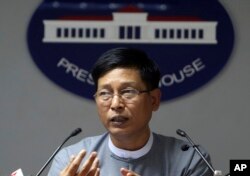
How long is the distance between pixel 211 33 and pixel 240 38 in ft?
0.50

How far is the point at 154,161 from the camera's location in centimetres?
181

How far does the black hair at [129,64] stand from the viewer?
5.84ft

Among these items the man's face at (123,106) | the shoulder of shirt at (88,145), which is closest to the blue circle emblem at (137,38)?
the shoulder of shirt at (88,145)

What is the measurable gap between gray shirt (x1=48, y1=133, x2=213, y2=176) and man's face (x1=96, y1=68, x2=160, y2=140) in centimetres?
10

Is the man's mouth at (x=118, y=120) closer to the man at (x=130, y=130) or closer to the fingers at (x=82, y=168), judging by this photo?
the man at (x=130, y=130)

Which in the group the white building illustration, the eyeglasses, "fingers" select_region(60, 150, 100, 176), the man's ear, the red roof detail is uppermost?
the red roof detail

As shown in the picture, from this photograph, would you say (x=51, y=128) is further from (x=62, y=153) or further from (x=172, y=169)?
(x=172, y=169)

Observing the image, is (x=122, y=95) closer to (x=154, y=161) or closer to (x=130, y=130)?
(x=130, y=130)

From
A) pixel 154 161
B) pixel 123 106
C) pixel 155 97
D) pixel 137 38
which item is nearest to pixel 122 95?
pixel 123 106

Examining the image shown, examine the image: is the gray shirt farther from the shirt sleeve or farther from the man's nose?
the man's nose

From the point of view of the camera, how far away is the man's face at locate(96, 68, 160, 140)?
1708 mm

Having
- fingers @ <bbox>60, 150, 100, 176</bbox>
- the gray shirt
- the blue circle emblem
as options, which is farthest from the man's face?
the blue circle emblem

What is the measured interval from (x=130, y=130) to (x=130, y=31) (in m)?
1.05

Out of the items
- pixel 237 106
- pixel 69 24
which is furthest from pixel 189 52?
pixel 69 24
